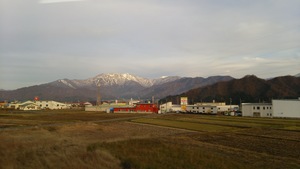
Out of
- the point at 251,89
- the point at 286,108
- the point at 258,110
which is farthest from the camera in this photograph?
the point at 251,89

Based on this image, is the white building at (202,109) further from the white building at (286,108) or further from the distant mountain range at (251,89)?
the distant mountain range at (251,89)

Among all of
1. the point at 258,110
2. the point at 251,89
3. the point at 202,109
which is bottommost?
the point at 202,109

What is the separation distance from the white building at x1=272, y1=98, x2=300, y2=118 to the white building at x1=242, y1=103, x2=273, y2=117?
282 centimetres

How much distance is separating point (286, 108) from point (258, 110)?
775 cm

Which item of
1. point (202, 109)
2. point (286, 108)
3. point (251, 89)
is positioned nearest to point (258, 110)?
point (286, 108)

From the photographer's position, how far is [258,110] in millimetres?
67375

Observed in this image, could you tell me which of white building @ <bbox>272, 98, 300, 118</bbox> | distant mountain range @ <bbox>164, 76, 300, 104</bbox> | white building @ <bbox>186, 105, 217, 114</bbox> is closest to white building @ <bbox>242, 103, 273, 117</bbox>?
white building @ <bbox>272, 98, 300, 118</bbox>

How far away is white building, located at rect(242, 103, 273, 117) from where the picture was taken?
65.3 meters

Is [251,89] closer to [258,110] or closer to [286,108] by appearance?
[258,110]

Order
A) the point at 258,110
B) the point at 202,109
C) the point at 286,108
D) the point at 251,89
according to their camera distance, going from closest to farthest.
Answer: the point at 286,108 < the point at 258,110 < the point at 202,109 < the point at 251,89

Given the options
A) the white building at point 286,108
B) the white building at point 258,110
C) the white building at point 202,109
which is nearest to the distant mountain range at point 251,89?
the white building at point 202,109

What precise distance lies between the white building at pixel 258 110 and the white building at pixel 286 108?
2823 millimetres

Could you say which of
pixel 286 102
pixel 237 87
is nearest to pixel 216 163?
pixel 286 102

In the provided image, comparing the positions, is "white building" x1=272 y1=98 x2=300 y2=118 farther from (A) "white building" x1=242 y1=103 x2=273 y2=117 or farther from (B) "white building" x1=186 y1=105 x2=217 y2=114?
(B) "white building" x1=186 y1=105 x2=217 y2=114
